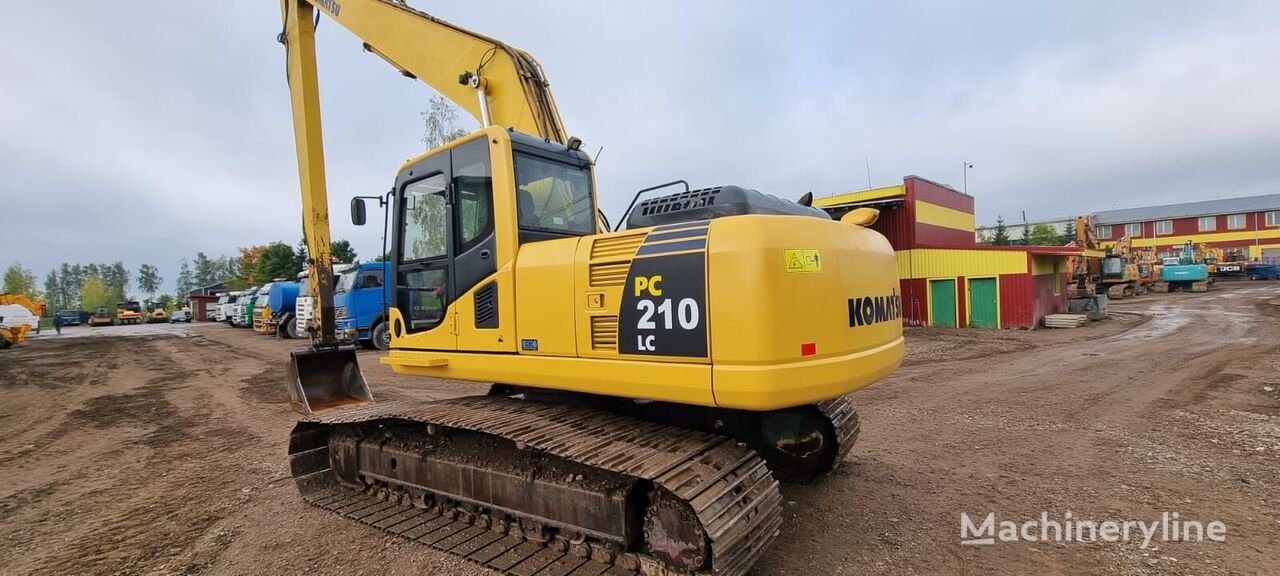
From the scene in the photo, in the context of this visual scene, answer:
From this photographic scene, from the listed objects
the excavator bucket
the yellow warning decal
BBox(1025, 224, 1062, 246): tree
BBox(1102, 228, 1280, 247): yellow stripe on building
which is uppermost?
BBox(1025, 224, 1062, 246): tree

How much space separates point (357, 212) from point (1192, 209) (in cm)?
8225

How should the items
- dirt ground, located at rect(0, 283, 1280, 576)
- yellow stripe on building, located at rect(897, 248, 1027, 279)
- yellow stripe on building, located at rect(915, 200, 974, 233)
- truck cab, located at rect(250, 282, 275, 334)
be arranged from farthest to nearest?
1. truck cab, located at rect(250, 282, 275, 334)
2. yellow stripe on building, located at rect(915, 200, 974, 233)
3. yellow stripe on building, located at rect(897, 248, 1027, 279)
4. dirt ground, located at rect(0, 283, 1280, 576)

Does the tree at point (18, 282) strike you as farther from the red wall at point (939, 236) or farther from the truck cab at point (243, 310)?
the red wall at point (939, 236)

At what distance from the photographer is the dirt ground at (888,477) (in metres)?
3.68

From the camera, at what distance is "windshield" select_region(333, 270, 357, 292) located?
17562 millimetres

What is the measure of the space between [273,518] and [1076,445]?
24.0 feet

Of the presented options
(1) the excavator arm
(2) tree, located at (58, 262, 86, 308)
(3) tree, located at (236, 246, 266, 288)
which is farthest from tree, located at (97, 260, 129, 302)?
(1) the excavator arm

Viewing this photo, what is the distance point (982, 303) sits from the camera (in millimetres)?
18281

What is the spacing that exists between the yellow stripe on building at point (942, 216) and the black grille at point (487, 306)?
18.5 m

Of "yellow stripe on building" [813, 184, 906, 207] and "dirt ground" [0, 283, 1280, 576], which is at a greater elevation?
"yellow stripe on building" [813, 184, 906, 207]

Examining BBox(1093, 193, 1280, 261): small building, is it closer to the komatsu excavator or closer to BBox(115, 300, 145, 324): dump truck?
the komatsu excavator

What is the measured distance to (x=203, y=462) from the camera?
608cm

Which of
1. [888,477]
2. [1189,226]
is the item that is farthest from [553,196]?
[1189,226]

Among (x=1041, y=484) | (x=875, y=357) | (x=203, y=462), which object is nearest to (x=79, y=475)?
(x=203, y=462)
